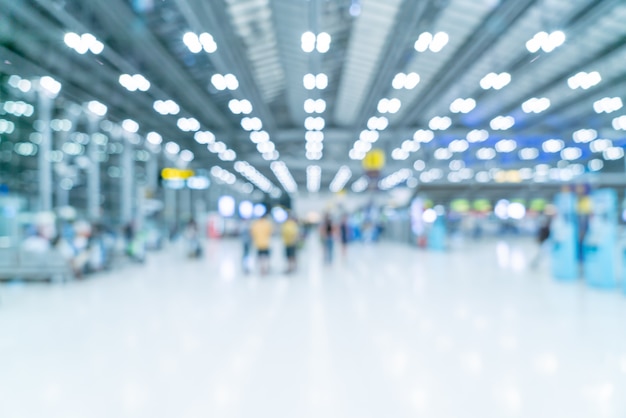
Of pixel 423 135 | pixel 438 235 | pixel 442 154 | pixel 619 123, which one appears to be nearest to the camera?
pixel 438 235

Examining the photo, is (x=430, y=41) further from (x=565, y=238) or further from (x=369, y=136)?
(x=369, y=136)

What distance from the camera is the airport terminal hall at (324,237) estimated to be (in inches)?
135

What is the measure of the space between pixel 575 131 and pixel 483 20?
539 inches

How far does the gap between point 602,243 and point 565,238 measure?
108 cm

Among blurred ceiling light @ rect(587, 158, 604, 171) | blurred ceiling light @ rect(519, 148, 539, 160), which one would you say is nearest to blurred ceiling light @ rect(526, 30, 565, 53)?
blurred ceiling light @ rect(519, 148, 539, 160)

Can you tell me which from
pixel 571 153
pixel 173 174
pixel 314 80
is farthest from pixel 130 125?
pixel 571 153

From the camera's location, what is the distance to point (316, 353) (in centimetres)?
418

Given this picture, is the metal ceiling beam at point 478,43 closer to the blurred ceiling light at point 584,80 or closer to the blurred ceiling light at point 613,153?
the blurred ceiling light at point 584,80

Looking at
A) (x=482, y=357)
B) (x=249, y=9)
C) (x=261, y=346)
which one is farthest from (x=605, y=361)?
(x=249, y=9)

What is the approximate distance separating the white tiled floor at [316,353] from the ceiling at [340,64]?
4.59m

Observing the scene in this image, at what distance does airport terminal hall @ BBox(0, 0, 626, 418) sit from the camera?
3.44 meters

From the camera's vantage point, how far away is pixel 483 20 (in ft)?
29.6

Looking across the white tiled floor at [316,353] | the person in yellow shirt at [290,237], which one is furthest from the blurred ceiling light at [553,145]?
the person in yellow shirt at [290,237]

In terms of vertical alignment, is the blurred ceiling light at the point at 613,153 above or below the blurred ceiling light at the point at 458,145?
below
